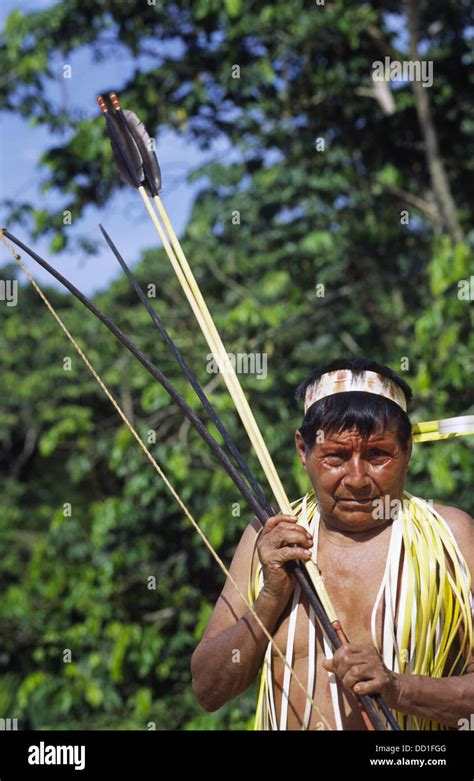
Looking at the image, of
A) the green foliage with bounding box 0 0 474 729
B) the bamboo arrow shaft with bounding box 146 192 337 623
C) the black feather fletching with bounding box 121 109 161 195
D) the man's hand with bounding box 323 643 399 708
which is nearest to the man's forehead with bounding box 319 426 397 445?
the bamboo arrow shaft with bounding box 146 192 337 623

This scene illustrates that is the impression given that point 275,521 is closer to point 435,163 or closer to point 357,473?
point 357,473

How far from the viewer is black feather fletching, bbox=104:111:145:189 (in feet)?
7.14

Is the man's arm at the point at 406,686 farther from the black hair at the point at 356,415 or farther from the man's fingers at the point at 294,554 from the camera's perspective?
the black hair at the point at 356,415

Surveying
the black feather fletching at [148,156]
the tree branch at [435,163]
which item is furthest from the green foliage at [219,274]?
the black feather fletching at [148,156]

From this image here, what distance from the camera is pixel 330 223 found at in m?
6.90

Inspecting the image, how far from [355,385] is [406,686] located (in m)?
0.58

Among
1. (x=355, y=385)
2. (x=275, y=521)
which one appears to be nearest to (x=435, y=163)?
(x=355, y=385)

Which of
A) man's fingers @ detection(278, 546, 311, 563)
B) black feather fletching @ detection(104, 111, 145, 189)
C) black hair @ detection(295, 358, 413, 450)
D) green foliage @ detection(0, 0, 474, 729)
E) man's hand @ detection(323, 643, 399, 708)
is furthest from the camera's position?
green foliage @ detection(0, 0, 474, 729)

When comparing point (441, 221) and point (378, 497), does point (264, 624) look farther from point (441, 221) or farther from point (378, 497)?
point (441, 221)

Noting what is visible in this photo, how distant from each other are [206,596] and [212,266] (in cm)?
235

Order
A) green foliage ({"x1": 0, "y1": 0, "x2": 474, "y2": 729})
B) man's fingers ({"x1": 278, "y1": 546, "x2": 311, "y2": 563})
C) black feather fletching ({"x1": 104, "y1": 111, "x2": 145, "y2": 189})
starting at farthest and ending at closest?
green foliage ({"x1": 0, "y1": 0, "x2": 474, "y2": 729}) < black feather fletching ({"x1": 104, "y1": 111, "x2": 145, "y2": 189}) < man's fingers ({"x1": 278, "y1": 546, "x2": 311, "y2": 563})

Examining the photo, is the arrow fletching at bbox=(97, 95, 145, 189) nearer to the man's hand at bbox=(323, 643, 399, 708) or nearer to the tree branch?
the man's hand at bbox=(323, 643, 399, 708)
